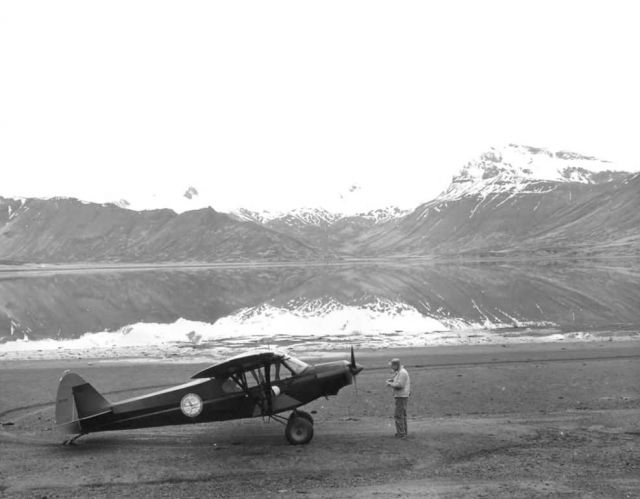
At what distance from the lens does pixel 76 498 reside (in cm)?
1262

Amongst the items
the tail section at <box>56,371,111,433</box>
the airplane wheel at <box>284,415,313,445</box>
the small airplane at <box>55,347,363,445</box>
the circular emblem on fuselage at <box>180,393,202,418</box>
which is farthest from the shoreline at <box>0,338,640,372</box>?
the tail section at <box>56,371,111,433</box>

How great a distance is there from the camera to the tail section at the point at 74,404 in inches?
632

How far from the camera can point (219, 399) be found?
16484mm

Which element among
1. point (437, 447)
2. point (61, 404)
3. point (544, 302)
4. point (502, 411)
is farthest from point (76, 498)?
point (544, 302)

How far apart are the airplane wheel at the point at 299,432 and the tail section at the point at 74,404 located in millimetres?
4754

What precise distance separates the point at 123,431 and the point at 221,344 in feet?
70.1

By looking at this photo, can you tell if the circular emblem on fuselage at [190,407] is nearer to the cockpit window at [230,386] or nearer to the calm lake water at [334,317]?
the cockpit window at [230,386]

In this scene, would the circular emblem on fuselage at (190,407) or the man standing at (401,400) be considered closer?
the man standing at (401,400)

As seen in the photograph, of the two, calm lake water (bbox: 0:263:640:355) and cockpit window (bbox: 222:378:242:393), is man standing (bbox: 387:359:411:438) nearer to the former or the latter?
cockpit window (bbox: 222:378:242:393)

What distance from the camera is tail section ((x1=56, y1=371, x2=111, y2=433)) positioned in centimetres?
1606

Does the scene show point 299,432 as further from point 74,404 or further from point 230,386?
point 74,404

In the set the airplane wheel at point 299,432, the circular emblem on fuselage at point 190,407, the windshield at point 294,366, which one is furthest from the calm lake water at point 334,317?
the circular emblem on fuselage at point 190,407

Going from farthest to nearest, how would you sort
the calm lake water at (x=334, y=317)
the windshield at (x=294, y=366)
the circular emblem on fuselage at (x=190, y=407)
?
the calm lake water at (x=334, y=317) < the windshield at (x=294, y=366) < the circular emblem on fuselage at (x=190, y=407)

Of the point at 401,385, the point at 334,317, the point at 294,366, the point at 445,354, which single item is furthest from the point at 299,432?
the point at 334,317
